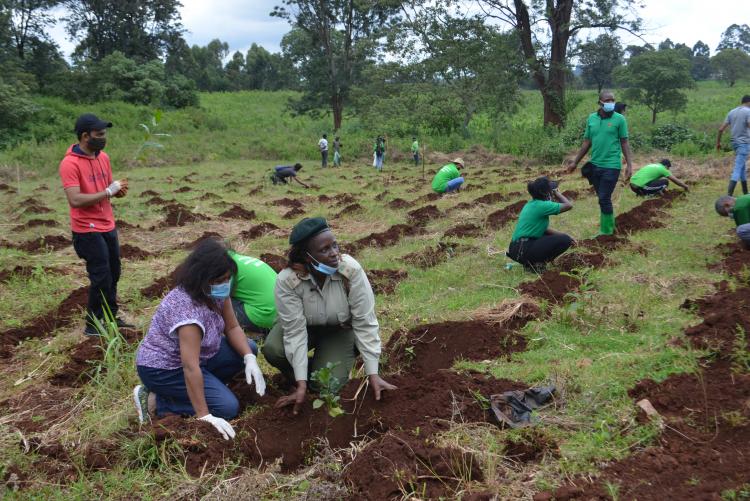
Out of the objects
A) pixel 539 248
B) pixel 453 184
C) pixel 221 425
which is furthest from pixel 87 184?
pixel 453 184

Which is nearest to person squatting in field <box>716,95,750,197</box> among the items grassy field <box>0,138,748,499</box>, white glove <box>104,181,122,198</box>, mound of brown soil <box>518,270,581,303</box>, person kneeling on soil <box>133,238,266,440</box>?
grassy field <box>0,138,748,499</box>

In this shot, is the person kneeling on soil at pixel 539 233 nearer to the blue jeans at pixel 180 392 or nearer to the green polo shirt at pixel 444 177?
the blue jeans at pixel 180 392

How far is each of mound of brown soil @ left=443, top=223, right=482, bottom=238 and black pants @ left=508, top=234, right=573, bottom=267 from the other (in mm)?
2273

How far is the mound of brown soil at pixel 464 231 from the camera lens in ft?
27.7

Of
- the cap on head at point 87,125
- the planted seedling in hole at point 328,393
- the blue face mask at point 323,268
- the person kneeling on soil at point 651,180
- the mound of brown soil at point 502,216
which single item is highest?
the cap on head at point 87,125

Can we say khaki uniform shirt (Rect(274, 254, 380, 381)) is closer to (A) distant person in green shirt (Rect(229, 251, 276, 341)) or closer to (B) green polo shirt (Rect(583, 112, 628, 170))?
(A) distant person in green shirt (Rect(229, 251, 276, 341))

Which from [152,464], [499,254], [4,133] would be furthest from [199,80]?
[152,464]

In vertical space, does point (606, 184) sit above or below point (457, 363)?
above

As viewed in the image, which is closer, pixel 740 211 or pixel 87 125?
pixel 87 125

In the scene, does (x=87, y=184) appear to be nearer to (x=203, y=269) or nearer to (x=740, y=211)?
(x=203, y=269)

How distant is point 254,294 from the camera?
4570 mm

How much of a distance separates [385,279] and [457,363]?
8.05 ft

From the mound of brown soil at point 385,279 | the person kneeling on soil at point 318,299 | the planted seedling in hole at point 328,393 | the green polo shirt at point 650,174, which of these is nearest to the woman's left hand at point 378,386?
the person kneeling on soil at point 318,299

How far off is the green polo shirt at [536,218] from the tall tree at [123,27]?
33.1m
